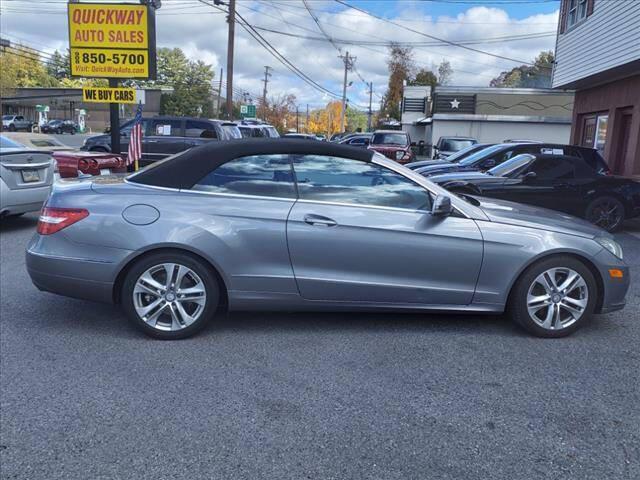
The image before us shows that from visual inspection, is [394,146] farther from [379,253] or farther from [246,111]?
[246,111]

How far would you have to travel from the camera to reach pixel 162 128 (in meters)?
14.9

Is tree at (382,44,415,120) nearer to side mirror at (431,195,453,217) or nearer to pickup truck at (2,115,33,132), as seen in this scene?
pickup truck at (2,115,33,132)

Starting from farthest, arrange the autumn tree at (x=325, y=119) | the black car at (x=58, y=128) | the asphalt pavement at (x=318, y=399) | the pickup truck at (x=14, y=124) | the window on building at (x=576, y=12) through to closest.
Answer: the autumn tree at (x=325, y=119), the black car at (x=58, y=128), the pickup truck at (x=14, y=124), the window on building at (x=576, y=12), the asphalt pavement at (x=318, y=399)

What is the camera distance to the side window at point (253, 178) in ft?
14.4

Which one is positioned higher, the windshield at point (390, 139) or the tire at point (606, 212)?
the windshield at point (390, 139)

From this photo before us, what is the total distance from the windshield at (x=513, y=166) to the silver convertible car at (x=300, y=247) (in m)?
5.32

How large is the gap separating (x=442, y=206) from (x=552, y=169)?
6111 mm

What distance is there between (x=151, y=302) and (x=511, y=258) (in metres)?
2.77

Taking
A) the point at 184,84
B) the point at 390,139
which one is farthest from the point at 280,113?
the point at 390,139

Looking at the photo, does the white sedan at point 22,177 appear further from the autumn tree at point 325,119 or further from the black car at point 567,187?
the autumn tree at point 325,119

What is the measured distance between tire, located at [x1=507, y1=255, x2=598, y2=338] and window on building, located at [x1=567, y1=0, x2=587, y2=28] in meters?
14.2

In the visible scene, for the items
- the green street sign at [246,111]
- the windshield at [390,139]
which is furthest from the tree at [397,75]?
the windshield at [390,139]

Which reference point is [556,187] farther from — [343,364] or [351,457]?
[351,457]

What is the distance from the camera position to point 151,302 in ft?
14.1
